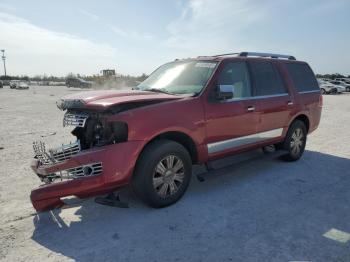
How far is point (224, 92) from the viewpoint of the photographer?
4.52 metres

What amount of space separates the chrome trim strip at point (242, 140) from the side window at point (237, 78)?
674 millimetres

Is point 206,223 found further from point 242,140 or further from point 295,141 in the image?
point 295,141

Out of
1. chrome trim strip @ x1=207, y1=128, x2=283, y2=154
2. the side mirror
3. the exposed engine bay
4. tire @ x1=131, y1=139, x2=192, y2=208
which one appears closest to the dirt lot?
tire @ x1=131, y1=139, x2=192, y2=208

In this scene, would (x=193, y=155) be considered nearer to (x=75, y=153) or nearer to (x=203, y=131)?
(x=203, y=131)

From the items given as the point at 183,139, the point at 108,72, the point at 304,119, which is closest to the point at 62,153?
the point at 183,139

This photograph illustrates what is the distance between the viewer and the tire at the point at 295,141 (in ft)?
20.6

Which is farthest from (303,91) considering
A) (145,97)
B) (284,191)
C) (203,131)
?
(145,97)

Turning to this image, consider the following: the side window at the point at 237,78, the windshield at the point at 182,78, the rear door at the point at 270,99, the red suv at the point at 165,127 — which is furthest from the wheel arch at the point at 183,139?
the rear door at the point at 270,99

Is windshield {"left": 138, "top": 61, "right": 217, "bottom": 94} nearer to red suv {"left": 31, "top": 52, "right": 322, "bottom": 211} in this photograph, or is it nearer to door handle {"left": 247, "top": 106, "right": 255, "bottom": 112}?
red suv {"left": 31, "top": 52, "right": 322, "bottom": 211}

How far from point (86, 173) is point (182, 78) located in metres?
2.18

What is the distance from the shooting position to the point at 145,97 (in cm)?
407

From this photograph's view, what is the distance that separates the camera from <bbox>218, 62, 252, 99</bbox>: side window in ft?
16.1

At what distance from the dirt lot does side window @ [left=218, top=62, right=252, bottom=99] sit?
1193mm

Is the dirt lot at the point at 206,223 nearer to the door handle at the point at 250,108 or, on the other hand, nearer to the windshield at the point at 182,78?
the door handle at the point at 250,108
